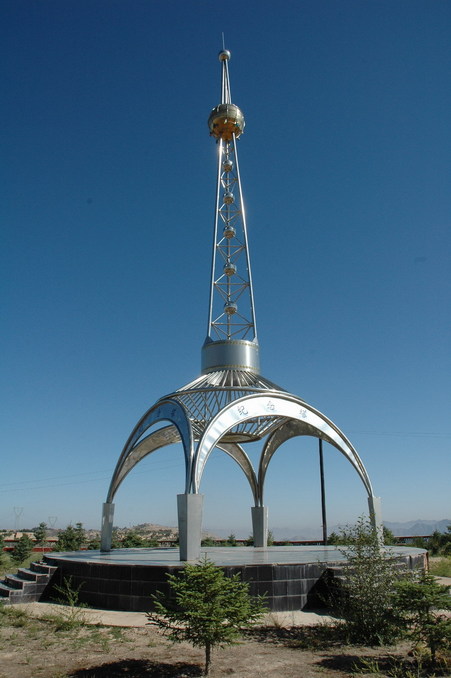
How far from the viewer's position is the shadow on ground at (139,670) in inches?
285

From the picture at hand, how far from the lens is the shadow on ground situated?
7.25m

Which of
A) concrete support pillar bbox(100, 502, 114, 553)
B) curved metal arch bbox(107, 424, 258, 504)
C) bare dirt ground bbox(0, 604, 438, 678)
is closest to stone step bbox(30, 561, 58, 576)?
bare dirt ground bbox(0, 604, 438, 678)

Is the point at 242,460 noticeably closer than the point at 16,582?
No

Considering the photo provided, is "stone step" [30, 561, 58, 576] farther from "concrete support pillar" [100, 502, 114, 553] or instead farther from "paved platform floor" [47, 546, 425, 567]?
"concrete support pillar" [100, 502, 114, 553]

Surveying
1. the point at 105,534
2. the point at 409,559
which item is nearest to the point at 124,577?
the point at 105,534

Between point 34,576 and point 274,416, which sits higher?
point 274,416

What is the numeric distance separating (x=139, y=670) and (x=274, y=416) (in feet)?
35.5

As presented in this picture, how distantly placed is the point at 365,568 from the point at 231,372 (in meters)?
10.9

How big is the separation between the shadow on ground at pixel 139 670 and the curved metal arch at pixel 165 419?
→ 6426 millimetres

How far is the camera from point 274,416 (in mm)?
17609

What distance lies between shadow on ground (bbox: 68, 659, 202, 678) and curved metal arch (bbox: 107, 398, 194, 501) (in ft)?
21.1

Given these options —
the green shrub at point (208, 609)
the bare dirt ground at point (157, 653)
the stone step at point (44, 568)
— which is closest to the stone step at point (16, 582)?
the stone step at point (44, 568)

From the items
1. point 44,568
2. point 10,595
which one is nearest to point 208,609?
point 10,595

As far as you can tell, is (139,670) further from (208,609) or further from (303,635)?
(303,635)
